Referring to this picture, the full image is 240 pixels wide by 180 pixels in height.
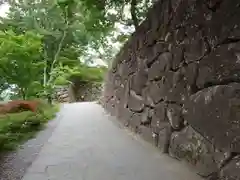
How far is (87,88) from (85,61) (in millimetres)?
1874

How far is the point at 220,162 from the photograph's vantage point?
2693mm

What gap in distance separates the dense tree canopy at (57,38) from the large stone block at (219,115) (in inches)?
205

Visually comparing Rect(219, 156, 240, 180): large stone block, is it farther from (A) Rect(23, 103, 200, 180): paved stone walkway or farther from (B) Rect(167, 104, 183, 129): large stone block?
(B) Rect(167, 104, 183, 129): large stone block

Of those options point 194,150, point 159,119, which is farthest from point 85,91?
point 194,150

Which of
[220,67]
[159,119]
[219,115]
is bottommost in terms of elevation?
[159,119]

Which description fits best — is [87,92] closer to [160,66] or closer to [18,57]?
[18,57]

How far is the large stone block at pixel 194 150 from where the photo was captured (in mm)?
2898

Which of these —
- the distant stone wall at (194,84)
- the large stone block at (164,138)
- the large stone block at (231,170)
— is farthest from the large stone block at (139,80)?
the large stone block at (231,170)

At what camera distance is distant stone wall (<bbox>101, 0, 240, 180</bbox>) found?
103 inches

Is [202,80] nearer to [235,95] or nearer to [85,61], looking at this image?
[235,95]

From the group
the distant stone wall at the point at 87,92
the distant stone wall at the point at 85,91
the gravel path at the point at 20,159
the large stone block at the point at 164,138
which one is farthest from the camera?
the distant stone wall at the point at 87,92

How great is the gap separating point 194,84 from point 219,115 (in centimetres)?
65

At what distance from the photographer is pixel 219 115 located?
2760 millimetres

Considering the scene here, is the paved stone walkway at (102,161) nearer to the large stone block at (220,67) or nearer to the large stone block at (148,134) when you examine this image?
the large stone block at (148,134)
